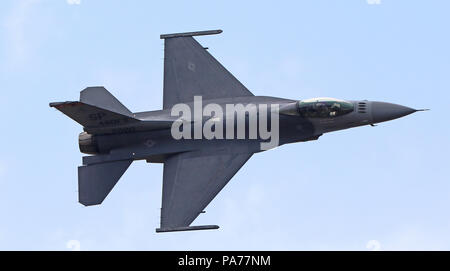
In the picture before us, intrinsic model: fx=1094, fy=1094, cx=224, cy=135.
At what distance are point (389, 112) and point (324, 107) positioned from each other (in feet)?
6.66

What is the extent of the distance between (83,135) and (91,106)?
4.10ft

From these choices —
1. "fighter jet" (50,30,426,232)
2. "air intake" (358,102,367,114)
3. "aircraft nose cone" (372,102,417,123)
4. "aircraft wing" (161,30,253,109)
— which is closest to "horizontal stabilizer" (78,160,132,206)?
"fighter jet" (50,30,426,232)

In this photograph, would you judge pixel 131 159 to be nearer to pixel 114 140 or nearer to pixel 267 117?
pixel 114 140

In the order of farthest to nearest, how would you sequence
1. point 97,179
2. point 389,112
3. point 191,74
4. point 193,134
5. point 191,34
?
point 191,34
point 191,74
point 97,179
point 193,134
point 389,112

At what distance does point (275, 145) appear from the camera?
113ft

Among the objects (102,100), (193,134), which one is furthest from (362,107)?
(102,100)

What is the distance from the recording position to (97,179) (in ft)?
114

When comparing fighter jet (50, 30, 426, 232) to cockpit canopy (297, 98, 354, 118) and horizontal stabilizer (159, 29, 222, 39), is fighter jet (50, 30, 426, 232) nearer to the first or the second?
cockpit canopy (297, 98, 354, 118)

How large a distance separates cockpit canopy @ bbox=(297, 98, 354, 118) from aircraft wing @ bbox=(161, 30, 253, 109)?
2249 millimetres

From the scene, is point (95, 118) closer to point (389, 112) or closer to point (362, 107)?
point (362, 107)

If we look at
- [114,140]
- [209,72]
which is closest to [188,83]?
[209,72]

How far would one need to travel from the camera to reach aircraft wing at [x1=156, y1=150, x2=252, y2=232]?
33781 mm

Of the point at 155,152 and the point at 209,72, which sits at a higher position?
the point at 209,72

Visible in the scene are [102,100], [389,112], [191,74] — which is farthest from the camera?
[191,74]
